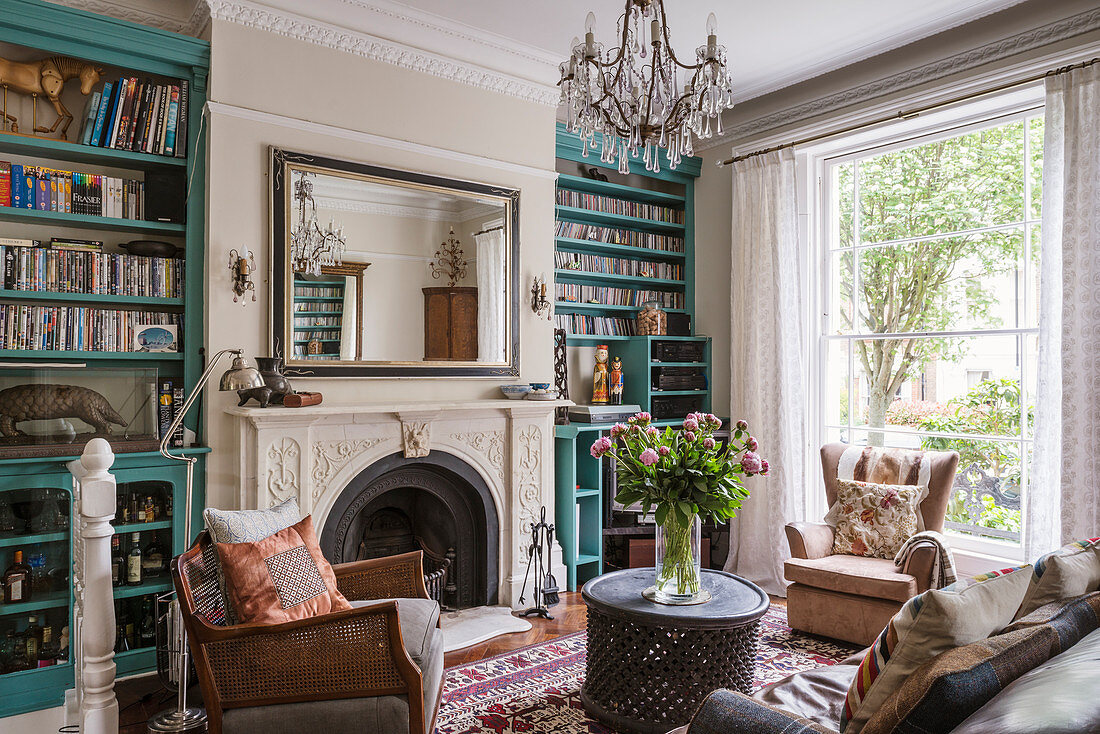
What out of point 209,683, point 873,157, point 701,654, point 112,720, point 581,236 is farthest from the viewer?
point 581,236

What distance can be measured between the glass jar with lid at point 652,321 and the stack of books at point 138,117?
10.1ft

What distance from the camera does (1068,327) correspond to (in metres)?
3.57

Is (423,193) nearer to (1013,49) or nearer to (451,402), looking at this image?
(451,402)

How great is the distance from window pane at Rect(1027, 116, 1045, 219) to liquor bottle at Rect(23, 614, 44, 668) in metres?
5.20

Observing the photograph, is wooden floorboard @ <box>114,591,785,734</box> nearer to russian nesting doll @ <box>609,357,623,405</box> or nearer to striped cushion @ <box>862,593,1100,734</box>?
russian nesting doll @ <box>609,357,623,405</box>

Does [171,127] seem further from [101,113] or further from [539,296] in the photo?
[539,296]

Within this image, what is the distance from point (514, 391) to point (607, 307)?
1204mm

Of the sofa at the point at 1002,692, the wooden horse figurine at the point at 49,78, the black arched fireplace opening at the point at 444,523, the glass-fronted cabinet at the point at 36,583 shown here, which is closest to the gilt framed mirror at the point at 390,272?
the black arched fireplace opening at the point at 444,523

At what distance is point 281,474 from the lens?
3.52 metres

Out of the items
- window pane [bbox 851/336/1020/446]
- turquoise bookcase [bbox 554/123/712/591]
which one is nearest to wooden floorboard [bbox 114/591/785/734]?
turquoise bookcase [bbox 554/123/712/591]

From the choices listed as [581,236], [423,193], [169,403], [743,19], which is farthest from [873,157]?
[169,403]

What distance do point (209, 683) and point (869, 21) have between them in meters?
4.42

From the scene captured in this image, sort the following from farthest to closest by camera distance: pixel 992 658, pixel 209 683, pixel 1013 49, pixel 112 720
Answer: pixel 1013 49
pixel 112 720
pixel 209 683
pixel 992 658

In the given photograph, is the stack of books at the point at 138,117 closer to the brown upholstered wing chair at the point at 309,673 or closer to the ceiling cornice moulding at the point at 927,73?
the brown upholstered wing chair at the point at 309,673
